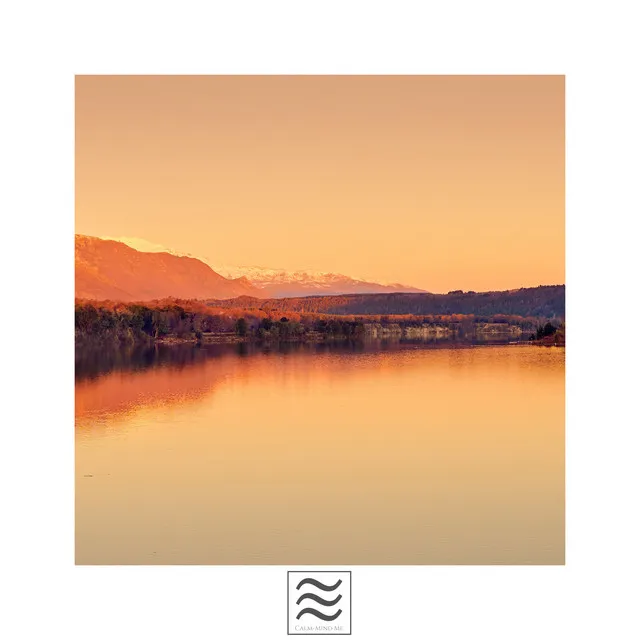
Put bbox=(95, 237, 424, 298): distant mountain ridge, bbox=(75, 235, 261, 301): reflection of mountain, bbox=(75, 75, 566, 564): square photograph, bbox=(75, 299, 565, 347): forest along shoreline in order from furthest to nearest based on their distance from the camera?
1. bbox=(95, 237, 424, 298): distant mountain ridge
2. bbox=(75, 299, 565, 347): forest along shoreline
3. bbox=(75, 235, 261, 301): reflection of mountain
4. bbox=(75, 75, 566, 564): square photograph

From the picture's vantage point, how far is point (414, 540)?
6.99 m

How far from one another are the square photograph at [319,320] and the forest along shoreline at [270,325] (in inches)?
1.3

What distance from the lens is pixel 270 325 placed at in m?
11.4

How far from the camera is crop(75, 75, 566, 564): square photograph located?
739 centimetres

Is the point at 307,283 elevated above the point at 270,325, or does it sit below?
above

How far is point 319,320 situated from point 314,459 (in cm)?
339

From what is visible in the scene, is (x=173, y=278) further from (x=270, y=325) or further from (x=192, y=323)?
(x=270, y=325)
